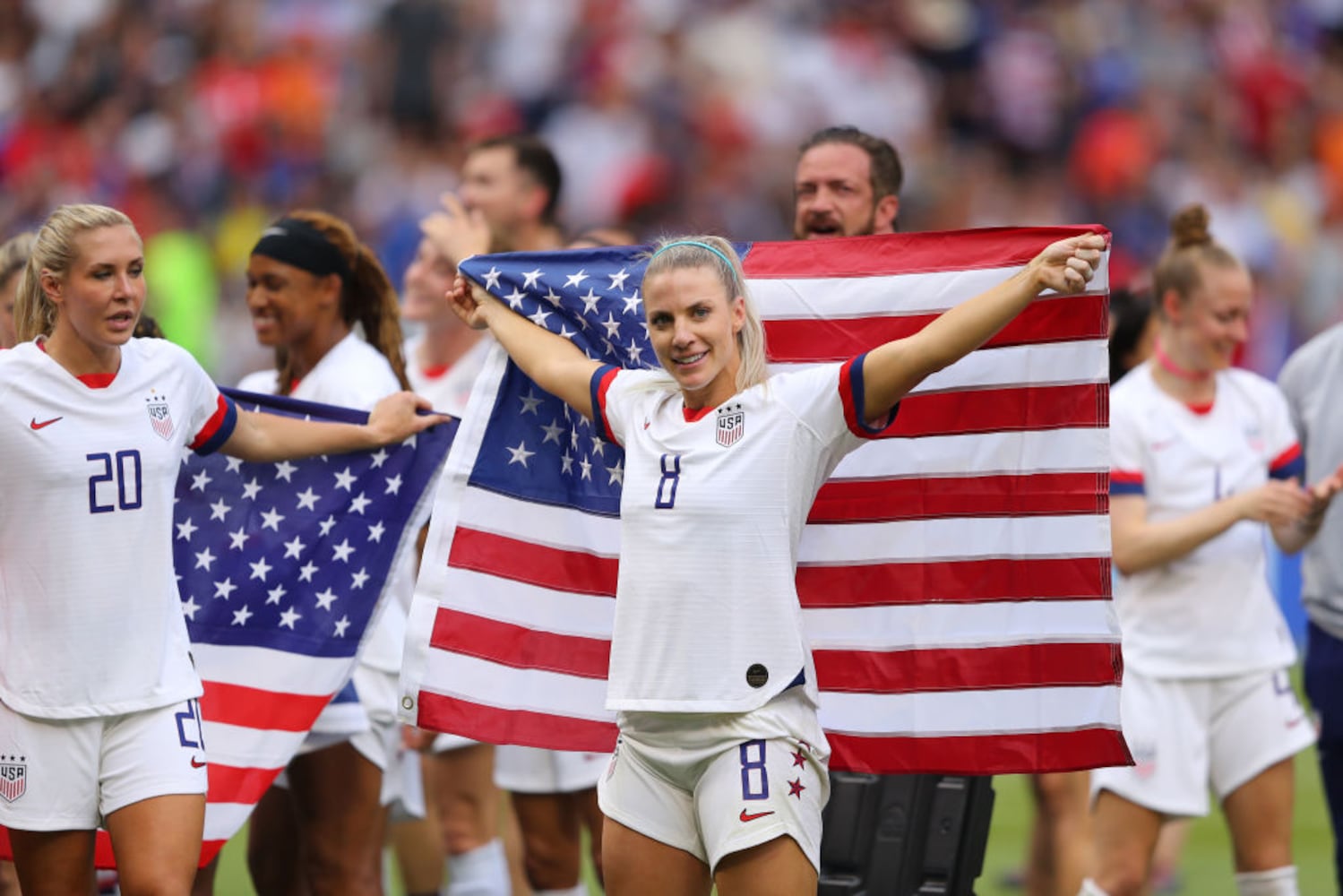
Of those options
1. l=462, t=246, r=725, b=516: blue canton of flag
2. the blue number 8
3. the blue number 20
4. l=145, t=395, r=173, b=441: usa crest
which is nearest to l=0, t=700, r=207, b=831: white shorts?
the blue number 20

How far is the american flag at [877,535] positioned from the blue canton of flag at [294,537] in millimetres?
548

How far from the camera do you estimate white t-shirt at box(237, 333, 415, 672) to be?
6.78 meters

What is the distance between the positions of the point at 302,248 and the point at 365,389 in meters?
0.54

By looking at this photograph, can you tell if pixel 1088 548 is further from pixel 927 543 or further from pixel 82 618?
pixel 82 618

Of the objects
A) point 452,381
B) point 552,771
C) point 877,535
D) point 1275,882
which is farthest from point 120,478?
point 1275,882

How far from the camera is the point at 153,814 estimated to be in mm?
5270

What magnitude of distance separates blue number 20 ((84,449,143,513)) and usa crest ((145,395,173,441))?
0.12m

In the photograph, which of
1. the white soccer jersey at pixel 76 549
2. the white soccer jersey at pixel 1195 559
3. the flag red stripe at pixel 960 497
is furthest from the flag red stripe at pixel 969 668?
the white soccer jersey at pixel 76 549

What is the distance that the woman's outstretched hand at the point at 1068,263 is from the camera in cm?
505

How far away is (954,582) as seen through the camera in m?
5.91

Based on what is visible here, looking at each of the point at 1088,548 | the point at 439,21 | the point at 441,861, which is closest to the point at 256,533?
the point at 441,861

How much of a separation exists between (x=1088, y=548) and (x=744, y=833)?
1.40 m

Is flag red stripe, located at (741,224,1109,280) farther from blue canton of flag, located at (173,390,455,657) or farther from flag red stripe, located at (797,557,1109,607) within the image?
blue canton of flag, located at (173,390,455,657)

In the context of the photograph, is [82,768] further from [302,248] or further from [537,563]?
[302,248]
